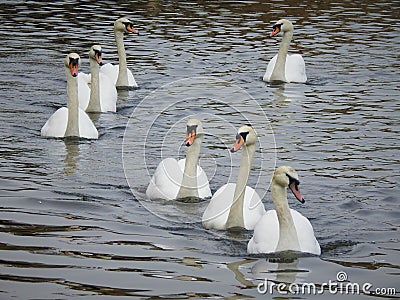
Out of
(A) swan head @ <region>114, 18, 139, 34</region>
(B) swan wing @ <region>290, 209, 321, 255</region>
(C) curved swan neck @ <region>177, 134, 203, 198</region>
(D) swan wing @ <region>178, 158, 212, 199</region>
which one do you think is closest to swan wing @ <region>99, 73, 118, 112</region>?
(A) swan head @ <region>114, 18, 139, 34</region>

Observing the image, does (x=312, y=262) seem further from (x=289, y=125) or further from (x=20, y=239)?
(x=289, y=125)

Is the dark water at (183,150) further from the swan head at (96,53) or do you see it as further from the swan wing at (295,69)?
the swan head at (96,53)

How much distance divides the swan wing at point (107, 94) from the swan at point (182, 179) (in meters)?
4.83

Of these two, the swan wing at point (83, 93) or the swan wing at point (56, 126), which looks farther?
the swan wing at point (83, 93)

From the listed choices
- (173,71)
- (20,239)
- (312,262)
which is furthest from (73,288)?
(173,71)

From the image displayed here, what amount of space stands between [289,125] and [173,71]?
12.8 feet

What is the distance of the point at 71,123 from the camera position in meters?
13.9

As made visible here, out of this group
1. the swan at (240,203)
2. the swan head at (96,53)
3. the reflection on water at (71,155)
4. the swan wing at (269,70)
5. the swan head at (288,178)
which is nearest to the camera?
the swan head at (288,178)

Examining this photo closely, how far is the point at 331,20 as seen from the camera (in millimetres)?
24141

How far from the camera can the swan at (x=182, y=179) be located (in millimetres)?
11023

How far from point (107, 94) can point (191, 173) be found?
5402 millimetres

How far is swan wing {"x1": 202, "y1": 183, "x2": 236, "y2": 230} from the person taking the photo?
10148mm

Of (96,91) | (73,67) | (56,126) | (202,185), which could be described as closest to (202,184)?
(202,185)

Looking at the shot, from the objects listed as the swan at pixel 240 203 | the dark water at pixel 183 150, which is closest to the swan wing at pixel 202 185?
the dark water at pixel 183 150
